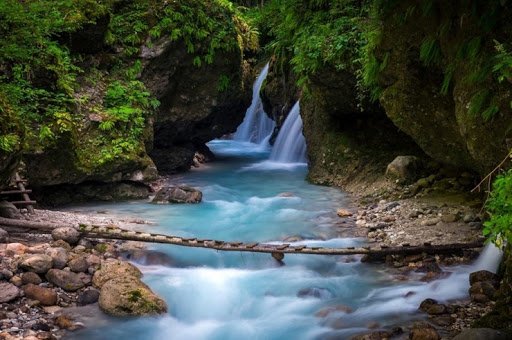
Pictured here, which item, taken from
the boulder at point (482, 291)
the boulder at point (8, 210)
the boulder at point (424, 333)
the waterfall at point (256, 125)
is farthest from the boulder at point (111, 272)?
the waterfall at point (256, 125)

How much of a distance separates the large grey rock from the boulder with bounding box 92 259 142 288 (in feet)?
12.5

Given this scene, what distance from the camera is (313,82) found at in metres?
11.3

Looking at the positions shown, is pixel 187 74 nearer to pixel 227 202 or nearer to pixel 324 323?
pixel 227 202

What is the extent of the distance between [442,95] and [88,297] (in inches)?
220

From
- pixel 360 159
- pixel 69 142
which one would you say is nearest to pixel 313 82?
pixel 360 159

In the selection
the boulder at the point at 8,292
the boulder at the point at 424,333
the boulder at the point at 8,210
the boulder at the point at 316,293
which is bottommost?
the boulder at the point at 316,293

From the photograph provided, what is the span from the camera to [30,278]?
5.61 meters

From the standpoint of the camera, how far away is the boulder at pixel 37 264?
572cm

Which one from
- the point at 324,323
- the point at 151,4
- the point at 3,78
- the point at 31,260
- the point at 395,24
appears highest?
the point at 151,4

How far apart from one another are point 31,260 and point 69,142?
4.41m

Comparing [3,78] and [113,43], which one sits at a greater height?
[113,43]

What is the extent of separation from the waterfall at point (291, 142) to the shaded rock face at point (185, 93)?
80.5 inches

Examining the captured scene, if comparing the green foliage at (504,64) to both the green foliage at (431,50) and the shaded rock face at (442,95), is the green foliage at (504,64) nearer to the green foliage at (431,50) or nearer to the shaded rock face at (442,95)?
the shaded rock face at (442,95)

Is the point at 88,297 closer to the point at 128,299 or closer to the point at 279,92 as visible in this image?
the point at 128,299
